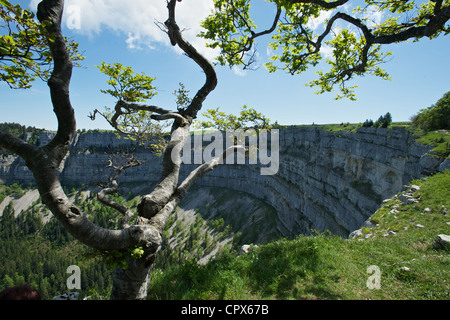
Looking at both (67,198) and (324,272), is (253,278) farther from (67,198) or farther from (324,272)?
(67,198)

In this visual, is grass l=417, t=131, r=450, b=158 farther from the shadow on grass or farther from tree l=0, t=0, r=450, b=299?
the shadow on grass

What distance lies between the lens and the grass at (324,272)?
18.9ft

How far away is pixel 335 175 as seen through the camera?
1762 inches

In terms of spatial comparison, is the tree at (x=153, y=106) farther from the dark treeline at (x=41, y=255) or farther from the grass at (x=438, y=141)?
the dark treeline at (x=41, y=255)

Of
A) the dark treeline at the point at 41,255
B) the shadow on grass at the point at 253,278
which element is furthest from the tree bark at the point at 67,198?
the dark treeline at the point at 41,255

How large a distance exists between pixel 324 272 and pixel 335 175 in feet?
142

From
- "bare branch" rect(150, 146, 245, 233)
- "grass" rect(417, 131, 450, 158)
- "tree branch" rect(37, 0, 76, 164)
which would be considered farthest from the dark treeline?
"grass" rect(417, 131, 450, 158)

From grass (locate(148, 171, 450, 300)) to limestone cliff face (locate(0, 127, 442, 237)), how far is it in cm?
589

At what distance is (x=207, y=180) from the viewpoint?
5197 inches

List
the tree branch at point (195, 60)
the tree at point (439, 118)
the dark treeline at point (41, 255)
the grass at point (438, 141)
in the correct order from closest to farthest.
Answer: the tree branch at point (195, 60), the grass at point (438, 141), the tree at point (439, 118), the dark treeline at point (41, 255)

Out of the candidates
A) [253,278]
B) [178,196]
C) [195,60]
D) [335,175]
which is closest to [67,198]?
[178,196]

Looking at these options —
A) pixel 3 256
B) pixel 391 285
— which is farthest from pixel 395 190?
pixel 3 256

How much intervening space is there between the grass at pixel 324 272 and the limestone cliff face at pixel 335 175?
5887 mm
